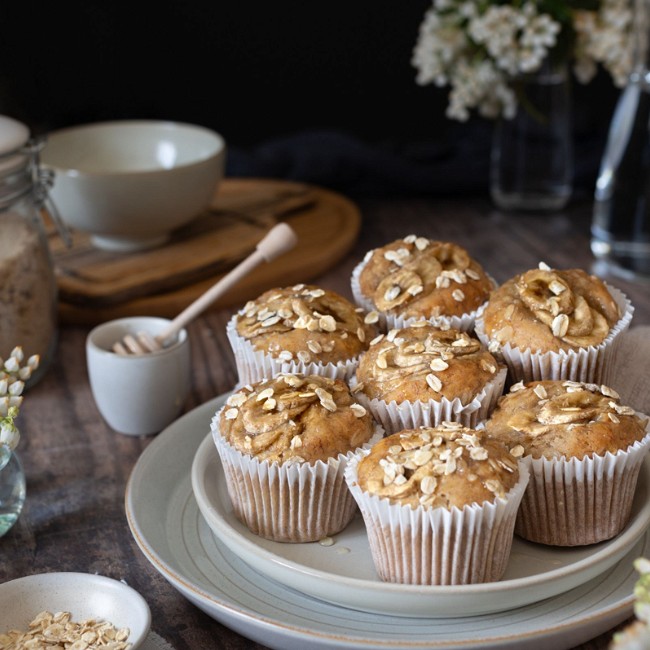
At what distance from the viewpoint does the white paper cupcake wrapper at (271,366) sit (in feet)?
5.01

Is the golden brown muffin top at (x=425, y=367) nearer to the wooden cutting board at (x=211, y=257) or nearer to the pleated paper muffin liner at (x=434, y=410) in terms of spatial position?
the pleated paper muffin liner at (x=434, y=410)

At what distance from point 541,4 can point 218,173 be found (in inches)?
38.0

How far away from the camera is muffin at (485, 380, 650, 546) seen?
50.8 inches

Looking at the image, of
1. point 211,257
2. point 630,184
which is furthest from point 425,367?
point 630,184

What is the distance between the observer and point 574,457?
128cm

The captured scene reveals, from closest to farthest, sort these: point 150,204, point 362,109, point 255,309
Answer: point 255,309 → point 150,204 → point 362,109

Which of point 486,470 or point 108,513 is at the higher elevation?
point 486,470

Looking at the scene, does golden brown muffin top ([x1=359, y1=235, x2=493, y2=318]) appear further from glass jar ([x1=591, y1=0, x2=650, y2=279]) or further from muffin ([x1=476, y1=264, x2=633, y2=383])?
glass jar ([x1=591, y1=0, x2=650, y2=279])

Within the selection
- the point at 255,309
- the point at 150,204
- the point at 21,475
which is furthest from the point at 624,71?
the point at 21,475

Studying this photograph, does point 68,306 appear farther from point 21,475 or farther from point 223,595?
point 223,595

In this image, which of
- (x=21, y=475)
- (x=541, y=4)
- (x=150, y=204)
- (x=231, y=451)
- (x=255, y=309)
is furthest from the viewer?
(x=541, y=4)

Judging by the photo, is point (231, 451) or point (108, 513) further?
point (108, 513)

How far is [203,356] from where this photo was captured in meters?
2.18

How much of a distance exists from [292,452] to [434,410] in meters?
0.22
